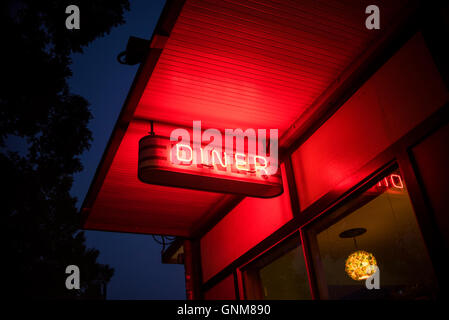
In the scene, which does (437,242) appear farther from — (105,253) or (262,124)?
(105,253)

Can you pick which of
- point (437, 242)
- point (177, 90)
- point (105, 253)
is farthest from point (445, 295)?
point (105, 253)

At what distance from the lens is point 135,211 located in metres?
7.09

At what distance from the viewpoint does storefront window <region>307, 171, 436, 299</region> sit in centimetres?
413

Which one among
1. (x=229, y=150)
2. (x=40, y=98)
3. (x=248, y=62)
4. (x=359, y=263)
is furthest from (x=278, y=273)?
(x=40, y=98)

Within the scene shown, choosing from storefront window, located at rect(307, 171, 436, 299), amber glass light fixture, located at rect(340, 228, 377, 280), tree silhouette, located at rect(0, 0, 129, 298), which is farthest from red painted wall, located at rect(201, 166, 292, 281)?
tree silhouette, located at rect(0, 0, 129, 298)

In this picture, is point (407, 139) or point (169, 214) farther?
point (169, 214)

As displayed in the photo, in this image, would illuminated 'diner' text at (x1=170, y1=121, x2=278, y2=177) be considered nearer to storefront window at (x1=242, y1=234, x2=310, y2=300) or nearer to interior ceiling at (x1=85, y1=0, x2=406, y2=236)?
interior ceiling at (x1=85, y1=0, x2=406, y2=236)

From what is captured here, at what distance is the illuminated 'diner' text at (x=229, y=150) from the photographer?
4512 millimetres

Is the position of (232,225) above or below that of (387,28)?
below

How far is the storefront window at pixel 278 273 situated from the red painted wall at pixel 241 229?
0.91ft
